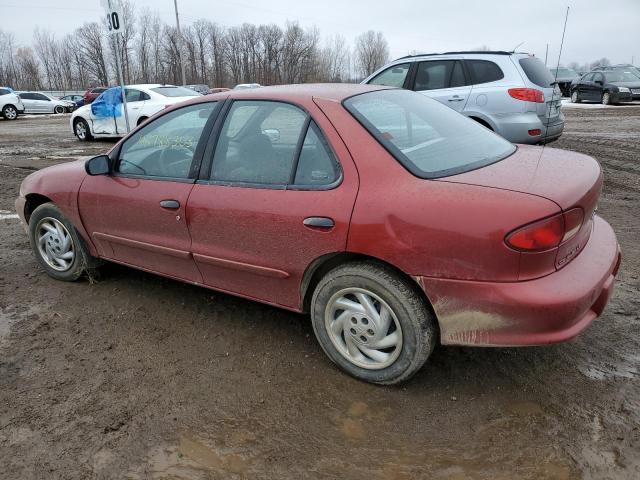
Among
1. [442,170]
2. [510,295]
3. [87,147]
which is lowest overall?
[87,147]

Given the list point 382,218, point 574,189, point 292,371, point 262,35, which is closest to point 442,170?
point 382,218

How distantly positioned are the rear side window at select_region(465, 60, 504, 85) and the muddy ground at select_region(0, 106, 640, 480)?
15.0 ft

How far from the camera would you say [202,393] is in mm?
2727

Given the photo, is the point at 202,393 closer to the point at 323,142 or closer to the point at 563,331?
the point at 323,142

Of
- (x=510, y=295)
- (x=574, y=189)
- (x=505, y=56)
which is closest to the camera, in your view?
(x=510, y=295)

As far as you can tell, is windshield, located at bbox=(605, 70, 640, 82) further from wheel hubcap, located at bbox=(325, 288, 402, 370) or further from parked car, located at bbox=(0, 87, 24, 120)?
parked car, located at bbox=(0, 87, 24, 120)

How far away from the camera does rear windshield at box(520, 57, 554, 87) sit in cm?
736

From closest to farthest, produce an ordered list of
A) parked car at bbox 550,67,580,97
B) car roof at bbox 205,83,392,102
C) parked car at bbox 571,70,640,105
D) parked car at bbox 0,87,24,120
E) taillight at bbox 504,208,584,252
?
taillight at bbox 504,208,584,252 < car roof at bbox 205,83,392,102 < parked car at bbox 571,70,640,105 < parked car at bbox 0,87,24,120 < parked car at bbox 550,67,580,97

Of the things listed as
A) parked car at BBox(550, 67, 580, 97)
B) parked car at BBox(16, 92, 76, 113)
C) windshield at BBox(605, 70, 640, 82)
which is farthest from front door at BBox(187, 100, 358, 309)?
parked car at BBox(16, 92, 76, 113)

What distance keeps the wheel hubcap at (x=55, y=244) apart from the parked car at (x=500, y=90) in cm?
565

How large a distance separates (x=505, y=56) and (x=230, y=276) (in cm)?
616

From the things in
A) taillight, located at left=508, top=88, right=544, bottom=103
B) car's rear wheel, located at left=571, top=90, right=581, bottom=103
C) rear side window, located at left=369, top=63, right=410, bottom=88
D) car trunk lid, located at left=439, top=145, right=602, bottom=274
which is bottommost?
car's rear wheel, located at left=571, top=90, right=581, bottom=103

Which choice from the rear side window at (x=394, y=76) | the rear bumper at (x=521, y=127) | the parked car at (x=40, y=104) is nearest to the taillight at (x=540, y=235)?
the rear bumper at (x=521, y=127)

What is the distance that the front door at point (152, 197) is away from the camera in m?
3.22
